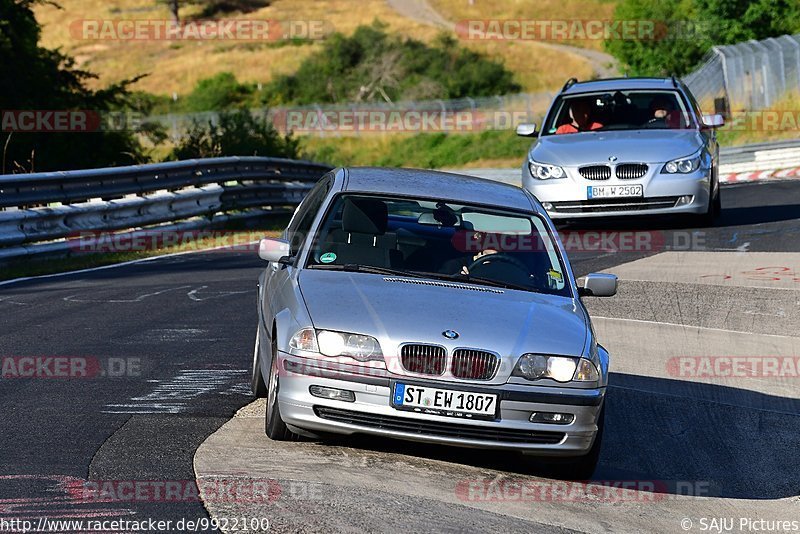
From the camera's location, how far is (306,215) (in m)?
8.02

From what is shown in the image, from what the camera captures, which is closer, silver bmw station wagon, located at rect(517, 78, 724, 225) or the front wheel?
silver bmw station wagon, located at rect(517, 78, 724, 225)

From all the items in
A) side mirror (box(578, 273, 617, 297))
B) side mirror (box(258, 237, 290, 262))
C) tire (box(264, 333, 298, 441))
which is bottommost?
tire (box(264, 333, 298, 441))

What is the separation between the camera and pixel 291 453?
656 centimetres

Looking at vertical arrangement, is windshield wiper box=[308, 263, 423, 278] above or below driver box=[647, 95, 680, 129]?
above

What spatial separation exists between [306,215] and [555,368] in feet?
7.26

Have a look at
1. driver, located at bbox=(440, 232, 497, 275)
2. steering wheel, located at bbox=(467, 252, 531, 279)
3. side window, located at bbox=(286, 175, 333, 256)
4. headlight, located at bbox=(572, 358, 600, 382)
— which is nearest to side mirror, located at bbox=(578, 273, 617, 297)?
steering wheel, located at bbox=(467, 252, 531, 279)

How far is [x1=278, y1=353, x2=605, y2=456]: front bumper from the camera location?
623 centimetres

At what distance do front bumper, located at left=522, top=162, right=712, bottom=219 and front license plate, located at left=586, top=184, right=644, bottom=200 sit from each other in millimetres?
35

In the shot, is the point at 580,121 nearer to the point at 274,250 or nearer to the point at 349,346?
the point at 274,250

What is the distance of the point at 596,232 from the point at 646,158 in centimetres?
226

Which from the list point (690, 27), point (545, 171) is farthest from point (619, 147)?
point (690, 27)

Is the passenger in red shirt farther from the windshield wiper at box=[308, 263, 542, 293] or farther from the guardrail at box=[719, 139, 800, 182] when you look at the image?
the guardrail at box=[719, 139, 800, 182]

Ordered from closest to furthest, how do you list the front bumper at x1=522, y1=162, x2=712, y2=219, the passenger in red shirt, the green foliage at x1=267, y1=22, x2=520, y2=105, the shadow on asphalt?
the shadow on asphalt < the front bumper at x1=522, y1=162, x2=712, y2=219 < the passenger in red shirt < the green foliage at x1=267, y1=22, x2=520, y2=105

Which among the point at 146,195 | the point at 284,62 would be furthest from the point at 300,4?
the point at 146,195
